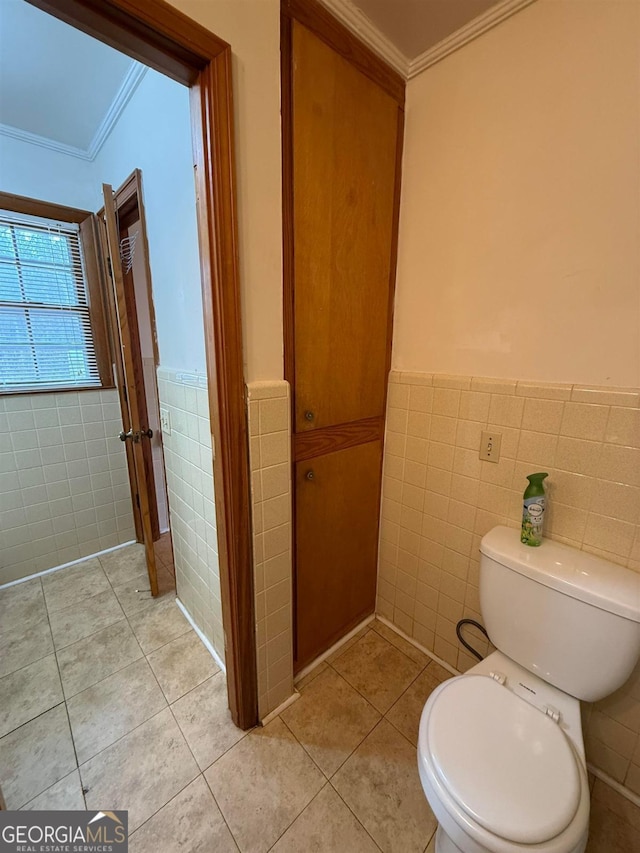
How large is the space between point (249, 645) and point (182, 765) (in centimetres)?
45

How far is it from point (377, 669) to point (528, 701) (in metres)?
0.72

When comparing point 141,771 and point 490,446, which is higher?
point 490,446

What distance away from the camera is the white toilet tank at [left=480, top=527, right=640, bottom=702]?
877 mm

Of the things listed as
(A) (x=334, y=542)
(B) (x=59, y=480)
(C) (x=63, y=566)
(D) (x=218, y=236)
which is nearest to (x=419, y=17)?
(D) (x=218, y=236)

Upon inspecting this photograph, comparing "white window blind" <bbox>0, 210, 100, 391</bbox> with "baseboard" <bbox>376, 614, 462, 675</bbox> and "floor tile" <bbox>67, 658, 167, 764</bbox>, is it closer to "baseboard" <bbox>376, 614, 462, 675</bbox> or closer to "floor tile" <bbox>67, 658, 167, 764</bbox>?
"floor tile" <bbox>67, 658, 167, 764</bbox>

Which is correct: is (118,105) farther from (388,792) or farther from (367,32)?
(388,792)

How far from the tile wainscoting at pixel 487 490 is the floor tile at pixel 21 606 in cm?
187

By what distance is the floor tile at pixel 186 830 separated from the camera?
945mm

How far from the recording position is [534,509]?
1.06 meters

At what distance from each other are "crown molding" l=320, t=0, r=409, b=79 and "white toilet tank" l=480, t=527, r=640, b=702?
69.5 inches

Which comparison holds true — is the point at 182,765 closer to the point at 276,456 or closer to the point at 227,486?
the point at 227,486

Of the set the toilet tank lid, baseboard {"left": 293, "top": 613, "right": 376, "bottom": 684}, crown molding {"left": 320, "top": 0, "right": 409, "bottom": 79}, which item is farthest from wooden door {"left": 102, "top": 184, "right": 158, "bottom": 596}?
the toilet tank lid

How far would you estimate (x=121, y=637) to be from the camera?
1657 mm

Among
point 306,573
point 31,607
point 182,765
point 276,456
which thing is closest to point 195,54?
point 276,456
